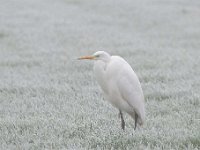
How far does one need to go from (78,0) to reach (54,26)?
33.4 feet

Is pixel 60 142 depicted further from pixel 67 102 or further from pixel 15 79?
pixel 15 79

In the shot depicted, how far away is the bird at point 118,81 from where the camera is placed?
6.43 meters

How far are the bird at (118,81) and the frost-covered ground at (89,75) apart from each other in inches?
14.9

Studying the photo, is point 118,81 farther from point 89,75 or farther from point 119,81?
point 89,75

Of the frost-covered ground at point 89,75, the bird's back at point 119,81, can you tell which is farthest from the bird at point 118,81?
the frost-covered ground at point 89,75

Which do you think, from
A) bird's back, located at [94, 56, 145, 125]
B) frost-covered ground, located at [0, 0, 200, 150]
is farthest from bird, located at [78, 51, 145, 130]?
frost-covered ground, located at [0, 0, 200, 150]

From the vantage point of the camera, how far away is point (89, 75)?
11703 millimetres

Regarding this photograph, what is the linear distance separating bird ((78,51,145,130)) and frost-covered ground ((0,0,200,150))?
0.38 meters

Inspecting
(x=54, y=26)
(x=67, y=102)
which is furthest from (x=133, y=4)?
(x=67, y=102)

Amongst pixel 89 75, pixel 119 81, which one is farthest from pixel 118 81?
pixel 89 75

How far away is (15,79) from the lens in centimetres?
1116

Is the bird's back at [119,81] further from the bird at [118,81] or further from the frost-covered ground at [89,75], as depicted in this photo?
the frost-covered ground at [89,75]

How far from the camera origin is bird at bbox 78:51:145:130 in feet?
21.1

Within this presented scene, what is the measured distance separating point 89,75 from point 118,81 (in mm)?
5289
